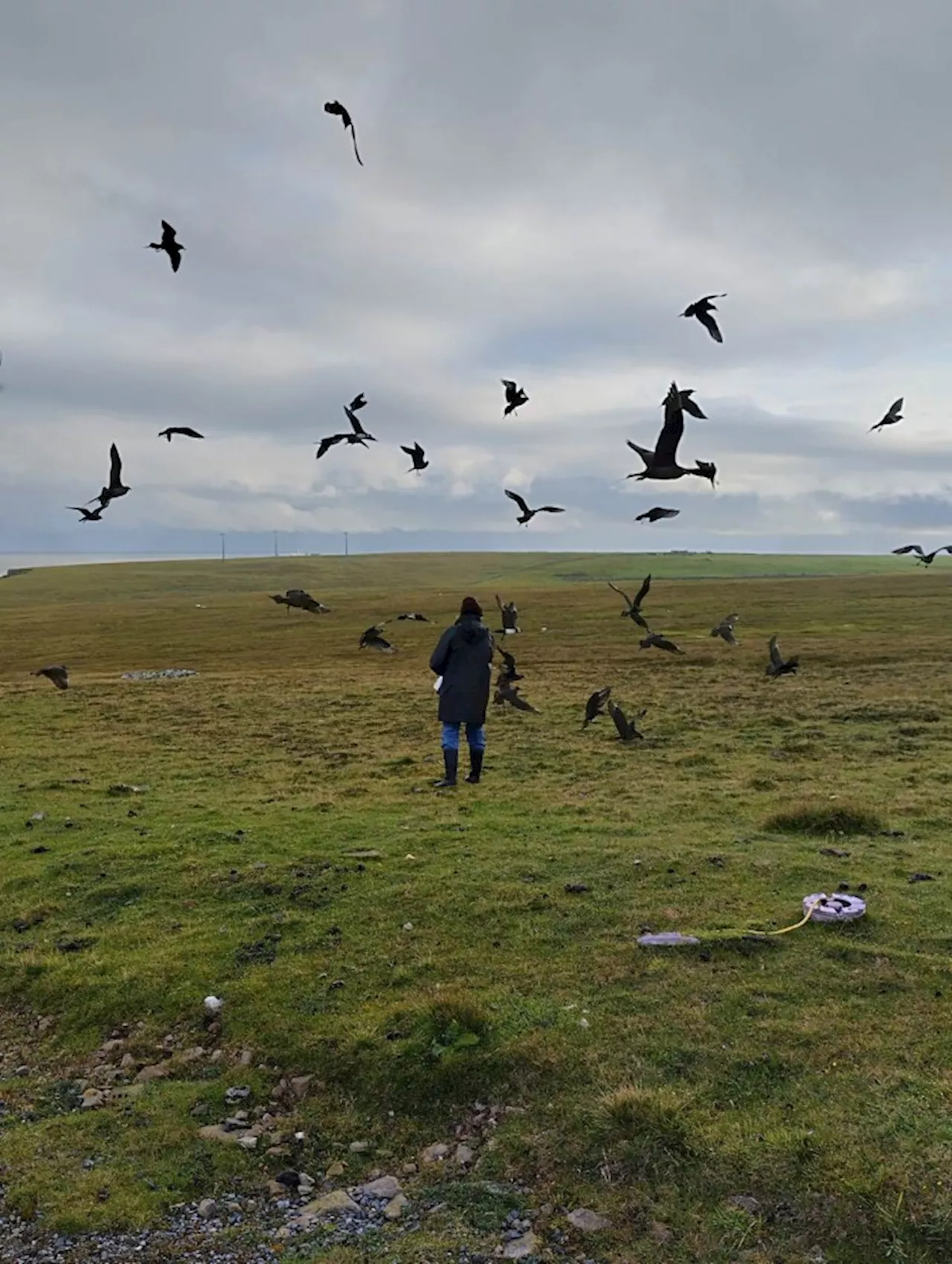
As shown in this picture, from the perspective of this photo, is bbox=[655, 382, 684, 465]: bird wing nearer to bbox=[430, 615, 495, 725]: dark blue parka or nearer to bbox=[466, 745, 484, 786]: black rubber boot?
bbox=[430, 615, 495, 725]: dark blue parka

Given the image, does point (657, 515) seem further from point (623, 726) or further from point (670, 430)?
point (623, 726)

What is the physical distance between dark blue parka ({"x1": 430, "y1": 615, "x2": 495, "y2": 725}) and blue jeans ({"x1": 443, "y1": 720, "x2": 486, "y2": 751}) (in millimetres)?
270

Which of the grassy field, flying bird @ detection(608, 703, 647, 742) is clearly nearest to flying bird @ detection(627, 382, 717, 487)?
the grassy field

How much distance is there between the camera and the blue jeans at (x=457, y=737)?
16281 millimetres

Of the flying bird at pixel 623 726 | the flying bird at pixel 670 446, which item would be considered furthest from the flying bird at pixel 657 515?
the flying bird at pixel 623 726

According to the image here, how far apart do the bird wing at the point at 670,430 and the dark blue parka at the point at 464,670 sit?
5.44 meters

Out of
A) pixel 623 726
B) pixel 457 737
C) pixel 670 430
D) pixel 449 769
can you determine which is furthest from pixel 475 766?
pixel 670 430

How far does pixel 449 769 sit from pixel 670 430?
7679 mm

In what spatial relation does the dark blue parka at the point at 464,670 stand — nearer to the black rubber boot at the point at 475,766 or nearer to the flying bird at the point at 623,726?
the black rubber boot at the point at 475,766

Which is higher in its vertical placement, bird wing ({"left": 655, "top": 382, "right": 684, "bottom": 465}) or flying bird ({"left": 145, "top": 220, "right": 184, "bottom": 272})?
flying bird ({"left": 145, "top": 220, "right": 184, "bottom": 272})

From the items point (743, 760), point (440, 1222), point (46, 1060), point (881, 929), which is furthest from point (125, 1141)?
point (743, 760)

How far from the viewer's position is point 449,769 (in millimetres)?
16547

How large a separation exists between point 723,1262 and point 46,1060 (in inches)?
217

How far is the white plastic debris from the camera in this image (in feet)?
30.5
